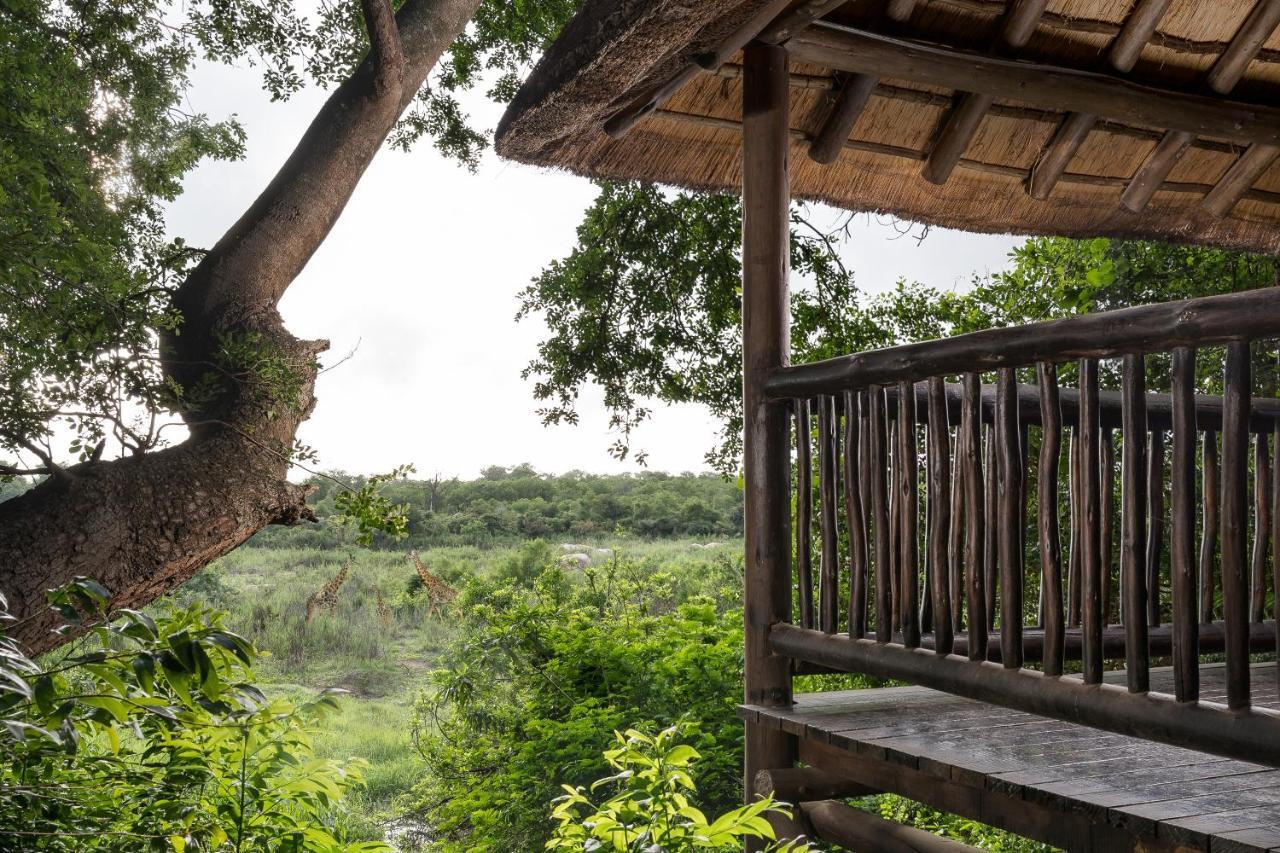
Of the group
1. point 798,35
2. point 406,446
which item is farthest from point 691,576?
point 798,35

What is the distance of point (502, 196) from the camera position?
51.5 ft

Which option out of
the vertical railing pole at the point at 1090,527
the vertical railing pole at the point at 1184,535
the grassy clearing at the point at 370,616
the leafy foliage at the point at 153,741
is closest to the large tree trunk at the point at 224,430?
the leafy foliage at the point at 153,741

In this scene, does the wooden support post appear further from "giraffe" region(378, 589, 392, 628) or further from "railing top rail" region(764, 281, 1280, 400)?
"giraffe" region(378, 589, 392, 628)

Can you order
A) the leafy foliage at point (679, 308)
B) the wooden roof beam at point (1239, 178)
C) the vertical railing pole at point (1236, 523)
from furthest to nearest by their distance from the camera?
the leafy foliage at point (679, 308), the wooden roof beam at point (1239, 178), the vertical railing pole at point (1236, 523)

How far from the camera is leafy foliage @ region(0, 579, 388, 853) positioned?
1.47m

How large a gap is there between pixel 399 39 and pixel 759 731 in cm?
378

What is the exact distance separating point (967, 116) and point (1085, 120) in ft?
1.64

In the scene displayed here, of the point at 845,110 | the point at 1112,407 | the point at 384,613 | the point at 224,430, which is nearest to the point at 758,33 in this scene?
the point at 845,110

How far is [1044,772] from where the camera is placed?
208 centimetres

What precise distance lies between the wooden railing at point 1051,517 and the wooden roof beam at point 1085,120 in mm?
1029

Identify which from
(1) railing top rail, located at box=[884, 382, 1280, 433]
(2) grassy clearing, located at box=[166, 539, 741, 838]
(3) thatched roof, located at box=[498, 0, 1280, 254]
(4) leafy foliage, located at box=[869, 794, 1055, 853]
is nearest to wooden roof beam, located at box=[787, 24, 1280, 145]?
(3) thatched roof, located at box=[498, 0, 1280, 254]

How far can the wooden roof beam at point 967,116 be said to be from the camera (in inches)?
121

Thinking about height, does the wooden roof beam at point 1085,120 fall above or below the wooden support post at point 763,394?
above

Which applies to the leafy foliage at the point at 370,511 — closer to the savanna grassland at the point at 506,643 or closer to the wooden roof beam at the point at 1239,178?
the savanna grassland at the point at 506,643
